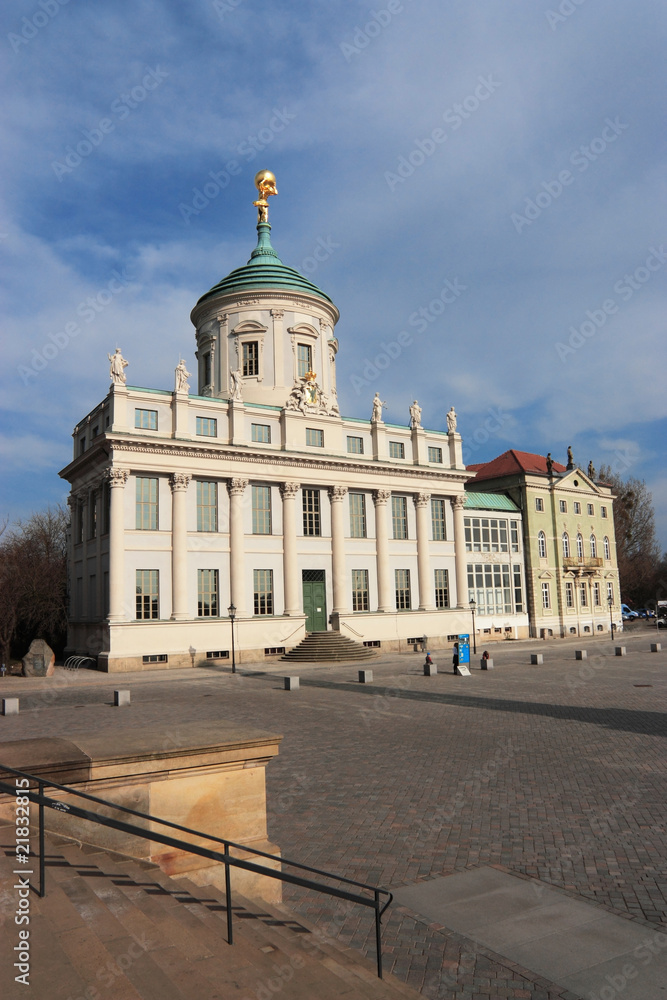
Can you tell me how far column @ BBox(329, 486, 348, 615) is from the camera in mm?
47281

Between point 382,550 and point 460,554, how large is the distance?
7.24m

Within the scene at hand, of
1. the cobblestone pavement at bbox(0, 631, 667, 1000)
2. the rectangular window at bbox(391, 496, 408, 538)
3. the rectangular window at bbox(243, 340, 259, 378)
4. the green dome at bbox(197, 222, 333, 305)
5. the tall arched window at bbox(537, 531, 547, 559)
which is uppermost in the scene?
the green dome at bbox(197, 222, 333, 305)

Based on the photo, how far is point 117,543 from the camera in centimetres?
3962

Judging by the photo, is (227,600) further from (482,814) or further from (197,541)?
(482,814)

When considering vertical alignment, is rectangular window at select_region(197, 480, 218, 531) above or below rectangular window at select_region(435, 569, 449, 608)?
above

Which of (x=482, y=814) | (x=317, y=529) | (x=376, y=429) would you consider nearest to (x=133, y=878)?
(x=482, y=814)

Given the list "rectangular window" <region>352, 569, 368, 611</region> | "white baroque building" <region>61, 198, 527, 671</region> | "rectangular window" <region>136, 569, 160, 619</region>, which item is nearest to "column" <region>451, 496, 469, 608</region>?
"white baroque building" <region>61, 198, 527, 671</region>

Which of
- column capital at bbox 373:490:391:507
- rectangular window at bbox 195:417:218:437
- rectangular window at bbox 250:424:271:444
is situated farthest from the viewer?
column capital at bbox 373:490:391:507

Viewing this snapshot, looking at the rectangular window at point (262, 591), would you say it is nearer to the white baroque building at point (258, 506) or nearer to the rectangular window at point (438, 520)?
the white baroque building at point (258, 506)

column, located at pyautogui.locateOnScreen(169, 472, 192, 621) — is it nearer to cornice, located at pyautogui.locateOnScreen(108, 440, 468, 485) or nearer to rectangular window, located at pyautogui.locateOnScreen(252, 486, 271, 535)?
cornice, located at pyautogui.locateOnScreen(108, 440, 468, 485)

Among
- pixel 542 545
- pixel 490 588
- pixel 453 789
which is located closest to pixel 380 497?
pixel 490 588

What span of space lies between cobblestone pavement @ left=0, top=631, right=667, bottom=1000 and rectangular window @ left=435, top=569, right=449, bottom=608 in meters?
24.1

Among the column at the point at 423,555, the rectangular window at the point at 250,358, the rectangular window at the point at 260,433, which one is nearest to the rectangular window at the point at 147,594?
the rectangular window at the point at 260,433

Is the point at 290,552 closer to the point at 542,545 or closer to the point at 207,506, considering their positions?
the point at 207,506
